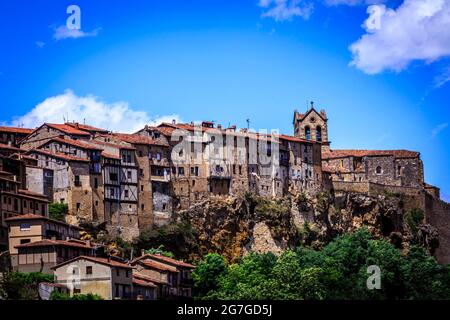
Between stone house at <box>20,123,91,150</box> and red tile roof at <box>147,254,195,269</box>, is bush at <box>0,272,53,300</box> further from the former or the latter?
stone house at <box>20,123,91,150</box>

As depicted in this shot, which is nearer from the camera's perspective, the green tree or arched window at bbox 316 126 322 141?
the green tree

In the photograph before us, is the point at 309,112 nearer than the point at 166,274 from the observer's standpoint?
No

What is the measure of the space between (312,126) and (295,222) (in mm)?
25851

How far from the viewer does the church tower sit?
5910 inches

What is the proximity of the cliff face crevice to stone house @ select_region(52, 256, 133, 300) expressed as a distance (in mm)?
26077

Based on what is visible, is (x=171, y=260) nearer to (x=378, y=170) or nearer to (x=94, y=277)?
(x=94, y=277)

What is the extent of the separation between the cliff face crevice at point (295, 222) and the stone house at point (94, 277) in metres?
26.1

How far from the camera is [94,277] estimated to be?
296ft

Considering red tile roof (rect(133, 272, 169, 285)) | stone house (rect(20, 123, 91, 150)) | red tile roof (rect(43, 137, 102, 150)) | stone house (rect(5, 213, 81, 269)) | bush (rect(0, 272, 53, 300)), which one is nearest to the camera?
bush (rect(0, 272, 53, 300))

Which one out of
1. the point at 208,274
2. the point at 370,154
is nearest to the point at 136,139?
the point at 208,274

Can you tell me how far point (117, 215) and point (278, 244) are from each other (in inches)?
725

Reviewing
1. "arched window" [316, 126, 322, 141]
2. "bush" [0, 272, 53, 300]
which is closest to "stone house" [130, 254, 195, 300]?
"bush" [0, 272, 53, 300]

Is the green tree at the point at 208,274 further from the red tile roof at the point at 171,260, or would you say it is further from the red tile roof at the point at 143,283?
the red tile roof at the point at 143,283
